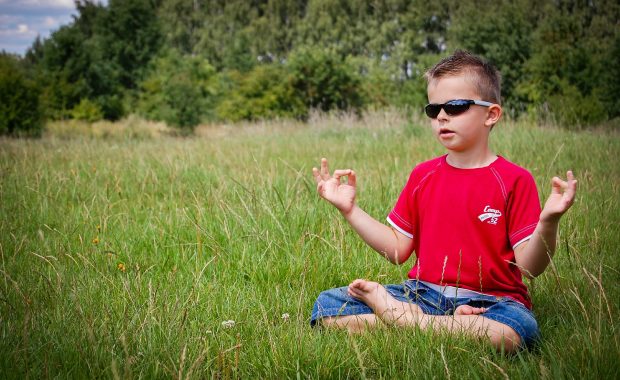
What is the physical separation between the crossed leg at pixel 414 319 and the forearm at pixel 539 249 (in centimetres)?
22

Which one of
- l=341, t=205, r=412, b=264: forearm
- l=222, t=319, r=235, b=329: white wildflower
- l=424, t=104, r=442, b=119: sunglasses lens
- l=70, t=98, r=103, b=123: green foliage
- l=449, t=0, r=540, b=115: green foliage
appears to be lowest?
l=222, t=319, r=235, b=329: white wildflower

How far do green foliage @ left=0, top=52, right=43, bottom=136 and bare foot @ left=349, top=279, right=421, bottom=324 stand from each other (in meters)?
16.7

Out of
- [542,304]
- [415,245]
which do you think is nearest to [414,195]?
Answer: [415,245]

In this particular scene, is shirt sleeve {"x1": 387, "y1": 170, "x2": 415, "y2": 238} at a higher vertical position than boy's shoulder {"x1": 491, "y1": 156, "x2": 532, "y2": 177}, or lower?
lower

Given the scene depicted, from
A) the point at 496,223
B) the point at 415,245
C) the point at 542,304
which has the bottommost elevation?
the point at 542,304

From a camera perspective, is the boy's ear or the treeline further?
the treeline

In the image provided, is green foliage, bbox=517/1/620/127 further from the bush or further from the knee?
the knee

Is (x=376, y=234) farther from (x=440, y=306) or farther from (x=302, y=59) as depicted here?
(x=302, y=59)

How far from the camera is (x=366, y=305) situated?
Answer: 2021 mm

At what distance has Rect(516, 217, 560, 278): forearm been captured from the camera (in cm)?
169

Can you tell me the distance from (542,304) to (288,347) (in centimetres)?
120

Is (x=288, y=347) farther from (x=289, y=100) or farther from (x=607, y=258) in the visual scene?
(x=289, y=100)

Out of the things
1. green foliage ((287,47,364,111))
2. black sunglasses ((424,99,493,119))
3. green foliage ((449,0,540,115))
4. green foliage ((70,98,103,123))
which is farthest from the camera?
green foliage ((70,98,103,123))

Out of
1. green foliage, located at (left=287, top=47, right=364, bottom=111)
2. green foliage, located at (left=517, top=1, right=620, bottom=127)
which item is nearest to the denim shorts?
green foliage, located at (left=517, top=1, right=620, bottom=127)
